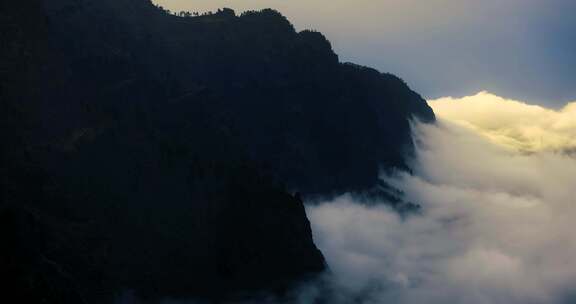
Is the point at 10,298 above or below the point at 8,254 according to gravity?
below

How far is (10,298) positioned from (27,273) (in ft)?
39.3

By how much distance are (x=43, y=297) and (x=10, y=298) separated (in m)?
11.4

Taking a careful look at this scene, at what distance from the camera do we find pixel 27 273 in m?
197

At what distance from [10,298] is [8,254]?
17042 mm

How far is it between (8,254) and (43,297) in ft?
62.9

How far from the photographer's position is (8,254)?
645 ft

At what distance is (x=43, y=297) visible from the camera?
195 meters

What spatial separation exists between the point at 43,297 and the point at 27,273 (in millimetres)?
10093

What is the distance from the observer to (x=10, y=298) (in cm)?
18638

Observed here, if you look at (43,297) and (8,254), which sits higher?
(8,254)
